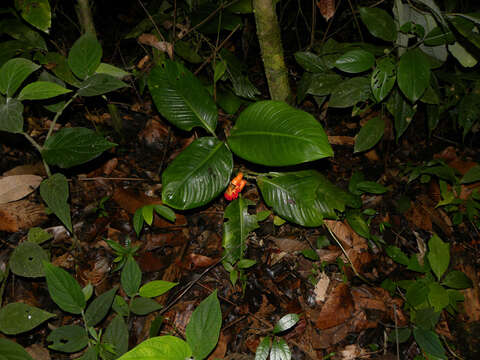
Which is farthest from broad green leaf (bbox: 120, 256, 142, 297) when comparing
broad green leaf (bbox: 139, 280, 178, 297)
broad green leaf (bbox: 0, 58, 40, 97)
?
broad green leaf (bbox: 0, 58, 40, 97)

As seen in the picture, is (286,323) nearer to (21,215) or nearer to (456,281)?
(456,281)

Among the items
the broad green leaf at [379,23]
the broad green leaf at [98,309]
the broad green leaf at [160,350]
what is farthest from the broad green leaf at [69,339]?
the broad green leaf at [379,23]

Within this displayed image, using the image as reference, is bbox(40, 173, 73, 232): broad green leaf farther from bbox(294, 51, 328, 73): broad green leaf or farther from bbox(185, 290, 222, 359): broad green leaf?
bbox(294, 51, 328, 73): broad green leaf

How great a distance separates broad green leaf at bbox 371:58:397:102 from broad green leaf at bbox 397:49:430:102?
0.33 ft

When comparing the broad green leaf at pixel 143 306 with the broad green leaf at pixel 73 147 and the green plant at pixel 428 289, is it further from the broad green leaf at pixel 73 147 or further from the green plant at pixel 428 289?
the green plant at pixel 428 289

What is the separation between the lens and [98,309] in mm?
1482

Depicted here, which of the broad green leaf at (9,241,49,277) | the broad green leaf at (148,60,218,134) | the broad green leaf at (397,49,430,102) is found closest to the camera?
the broad green leaf at (9,241,49,277)

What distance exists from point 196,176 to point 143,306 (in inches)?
26.0

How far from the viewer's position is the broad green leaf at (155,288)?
62.2 inches

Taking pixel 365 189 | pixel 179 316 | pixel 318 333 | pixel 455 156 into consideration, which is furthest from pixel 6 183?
pixel 455 156

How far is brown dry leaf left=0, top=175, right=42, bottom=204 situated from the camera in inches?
71.6

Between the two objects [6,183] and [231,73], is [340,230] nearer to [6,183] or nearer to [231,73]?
[231,73]

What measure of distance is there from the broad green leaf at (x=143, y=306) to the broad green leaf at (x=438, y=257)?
147 centimetres

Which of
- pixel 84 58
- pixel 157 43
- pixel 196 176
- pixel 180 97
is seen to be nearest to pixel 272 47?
pixel 180 97
